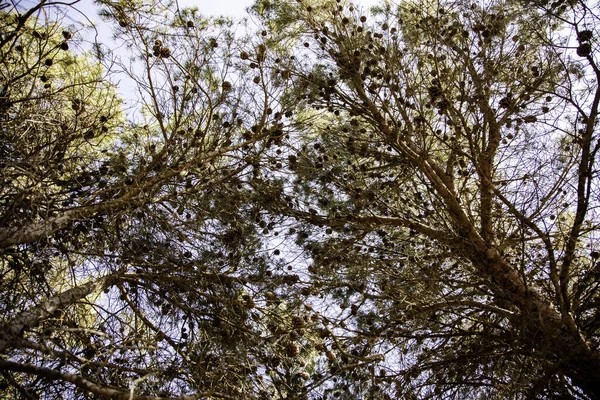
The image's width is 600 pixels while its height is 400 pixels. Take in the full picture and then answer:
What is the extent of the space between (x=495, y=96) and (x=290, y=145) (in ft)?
5.99

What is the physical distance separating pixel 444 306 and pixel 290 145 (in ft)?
5.86

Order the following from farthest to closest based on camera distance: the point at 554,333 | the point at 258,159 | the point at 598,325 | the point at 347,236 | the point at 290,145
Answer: the point at 347,236, the point at 290,145, the point at 258,159, the point at 598,325, the point at 554,333

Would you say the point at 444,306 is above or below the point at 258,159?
below

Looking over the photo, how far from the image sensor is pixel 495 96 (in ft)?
13.1

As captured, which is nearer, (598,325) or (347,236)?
(598,325)

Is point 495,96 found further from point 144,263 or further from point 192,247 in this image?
point 144,263

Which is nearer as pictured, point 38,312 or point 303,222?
point 38,312

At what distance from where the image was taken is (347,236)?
13.9ft

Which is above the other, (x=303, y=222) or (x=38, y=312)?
(x=303, y=222)

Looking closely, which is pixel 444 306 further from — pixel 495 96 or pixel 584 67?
pixel 584 67

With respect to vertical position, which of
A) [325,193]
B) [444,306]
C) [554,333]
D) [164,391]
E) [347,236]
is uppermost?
[325,193]

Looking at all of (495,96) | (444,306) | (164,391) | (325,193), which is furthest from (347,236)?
(164,391)

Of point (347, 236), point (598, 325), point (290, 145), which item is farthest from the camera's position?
point (347, 236)

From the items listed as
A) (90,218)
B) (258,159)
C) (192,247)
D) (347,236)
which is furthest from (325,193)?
(90,218)
